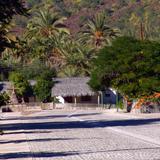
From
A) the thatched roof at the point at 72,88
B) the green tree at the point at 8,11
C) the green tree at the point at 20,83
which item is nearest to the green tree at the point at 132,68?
the thatched roof at the point at 72,88

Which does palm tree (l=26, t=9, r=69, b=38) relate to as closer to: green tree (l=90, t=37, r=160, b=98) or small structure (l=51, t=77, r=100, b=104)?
small structure (l=51, t=77, r=100, b=104)

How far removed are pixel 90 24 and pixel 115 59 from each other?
3946 cm

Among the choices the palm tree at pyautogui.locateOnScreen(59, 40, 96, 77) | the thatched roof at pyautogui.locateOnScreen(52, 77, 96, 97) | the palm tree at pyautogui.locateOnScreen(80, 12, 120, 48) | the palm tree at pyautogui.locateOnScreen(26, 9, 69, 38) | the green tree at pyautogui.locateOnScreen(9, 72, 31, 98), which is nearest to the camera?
the green tree at pyautogui.locateOnScreen(9, 72, 31, 98)

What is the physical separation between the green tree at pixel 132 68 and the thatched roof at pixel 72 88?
19.6 meters

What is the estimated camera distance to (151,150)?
21.3 m

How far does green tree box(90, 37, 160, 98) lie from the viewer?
226 ft

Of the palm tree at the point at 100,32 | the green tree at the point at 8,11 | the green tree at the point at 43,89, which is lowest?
the green tree at the point at 43,89

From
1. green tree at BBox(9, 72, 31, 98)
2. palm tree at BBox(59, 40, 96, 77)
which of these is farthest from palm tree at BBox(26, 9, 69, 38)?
green tree at BBox(9, 72, 31, 98)

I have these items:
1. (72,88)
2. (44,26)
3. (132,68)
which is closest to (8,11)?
(132,68)

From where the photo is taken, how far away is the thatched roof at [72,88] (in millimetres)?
96250

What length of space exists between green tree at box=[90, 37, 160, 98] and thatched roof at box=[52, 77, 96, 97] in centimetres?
1962

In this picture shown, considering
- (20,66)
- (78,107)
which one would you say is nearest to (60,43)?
(20,66)

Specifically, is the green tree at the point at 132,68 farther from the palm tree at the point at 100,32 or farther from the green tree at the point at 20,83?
the palm tree at the point at 100,32

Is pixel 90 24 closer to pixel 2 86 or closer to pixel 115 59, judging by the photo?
pixel 2 86
